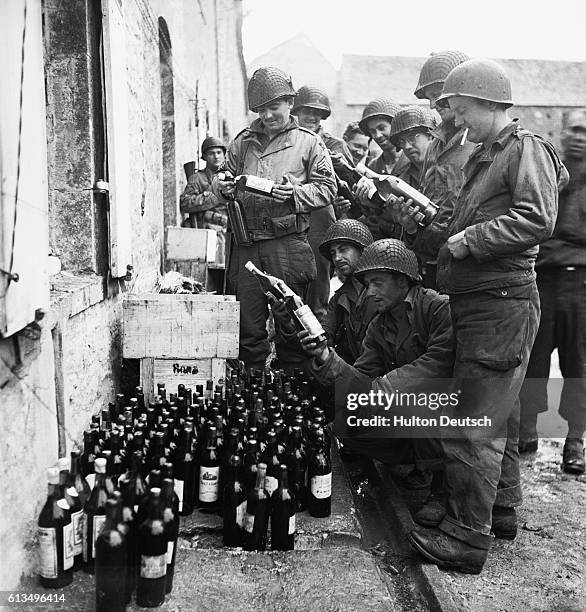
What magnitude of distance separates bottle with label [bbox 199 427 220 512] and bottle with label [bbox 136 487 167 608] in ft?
2.91

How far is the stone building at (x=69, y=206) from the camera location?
295 cm

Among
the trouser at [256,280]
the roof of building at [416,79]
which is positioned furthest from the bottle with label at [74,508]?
the roof of building at [416,79]

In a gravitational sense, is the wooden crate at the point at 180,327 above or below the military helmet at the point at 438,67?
below

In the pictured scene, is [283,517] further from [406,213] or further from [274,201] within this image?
[274,201]

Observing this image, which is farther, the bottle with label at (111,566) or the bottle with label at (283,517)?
the bottle with label at (283,517)

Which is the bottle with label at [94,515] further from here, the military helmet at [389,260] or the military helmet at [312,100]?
the military helmet at [312,100]

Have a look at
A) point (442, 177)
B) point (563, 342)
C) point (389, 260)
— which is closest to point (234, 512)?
point (389, 260)

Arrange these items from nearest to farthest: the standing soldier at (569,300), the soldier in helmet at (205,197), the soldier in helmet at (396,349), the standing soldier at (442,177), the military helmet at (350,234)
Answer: the soldier in helmet at (396,349), the standing soldier at (442,177), the standing soldier at (569,300), the military helmet at (350,234), the soldier in helmet at (205,197)

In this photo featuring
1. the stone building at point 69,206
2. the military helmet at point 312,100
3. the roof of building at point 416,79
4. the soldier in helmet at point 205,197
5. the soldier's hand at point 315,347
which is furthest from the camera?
the roof of building at point 416,79

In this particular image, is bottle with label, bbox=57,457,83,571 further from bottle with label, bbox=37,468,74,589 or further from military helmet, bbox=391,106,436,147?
military helmet, bbox=391,106,436,147

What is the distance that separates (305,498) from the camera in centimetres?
424

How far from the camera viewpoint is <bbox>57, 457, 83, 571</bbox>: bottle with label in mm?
3250

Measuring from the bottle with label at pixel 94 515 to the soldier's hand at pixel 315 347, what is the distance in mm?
1513

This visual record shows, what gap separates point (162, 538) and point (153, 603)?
1.08 feet
